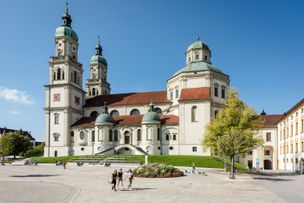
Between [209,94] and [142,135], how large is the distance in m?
17.5

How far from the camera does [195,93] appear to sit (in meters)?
69.9

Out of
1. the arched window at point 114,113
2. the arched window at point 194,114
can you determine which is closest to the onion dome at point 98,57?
the arched window at point 114,113

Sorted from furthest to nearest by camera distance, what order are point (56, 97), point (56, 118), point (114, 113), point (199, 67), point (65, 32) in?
point (114, 113), point (65, 32), point (56, 97), point (56, 118), point (199, 67)

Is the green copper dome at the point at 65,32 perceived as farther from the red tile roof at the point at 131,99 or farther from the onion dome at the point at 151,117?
the onion dome at the point at 151,117

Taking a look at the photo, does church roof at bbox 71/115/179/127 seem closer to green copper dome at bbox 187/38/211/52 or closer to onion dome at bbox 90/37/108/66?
green copper dome at bbox 187/38/211/52

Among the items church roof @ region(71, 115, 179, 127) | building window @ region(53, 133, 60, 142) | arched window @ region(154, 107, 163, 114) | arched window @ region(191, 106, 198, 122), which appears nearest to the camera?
arched window @ region(191, 106, 198, 122)

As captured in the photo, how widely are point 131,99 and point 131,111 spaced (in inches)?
142

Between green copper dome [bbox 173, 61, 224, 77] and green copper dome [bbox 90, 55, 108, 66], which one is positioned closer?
green copper dome [bbox 173, 61, 224, 77]

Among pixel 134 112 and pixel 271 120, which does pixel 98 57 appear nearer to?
pixel 134 112

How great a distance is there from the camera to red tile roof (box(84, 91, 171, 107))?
262ft

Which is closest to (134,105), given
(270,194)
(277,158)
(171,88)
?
(171,88)

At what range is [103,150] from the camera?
7331cm

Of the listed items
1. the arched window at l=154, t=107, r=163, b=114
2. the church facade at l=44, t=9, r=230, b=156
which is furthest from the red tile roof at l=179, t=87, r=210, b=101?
the arched window at l=154, t=107, r=163, b=114

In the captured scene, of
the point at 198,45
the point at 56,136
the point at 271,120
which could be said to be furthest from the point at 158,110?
the point at 271,120
